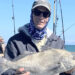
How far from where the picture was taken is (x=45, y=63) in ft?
13.1

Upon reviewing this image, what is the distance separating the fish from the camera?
12.8ft

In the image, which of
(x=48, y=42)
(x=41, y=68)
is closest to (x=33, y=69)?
(x=41, y=68)

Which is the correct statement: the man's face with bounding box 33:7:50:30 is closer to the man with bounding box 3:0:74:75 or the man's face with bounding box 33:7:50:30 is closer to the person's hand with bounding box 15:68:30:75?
the man with bounding box 3:0:74:75

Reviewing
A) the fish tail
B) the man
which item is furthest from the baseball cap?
the fish tail

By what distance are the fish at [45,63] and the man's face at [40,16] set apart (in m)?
0.48

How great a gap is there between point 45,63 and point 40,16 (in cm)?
78

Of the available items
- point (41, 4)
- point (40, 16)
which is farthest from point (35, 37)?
point (41, 4)

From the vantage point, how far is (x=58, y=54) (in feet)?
13.2

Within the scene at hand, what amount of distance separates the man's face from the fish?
484 millimetres

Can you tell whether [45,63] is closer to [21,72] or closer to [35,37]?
[21,72]

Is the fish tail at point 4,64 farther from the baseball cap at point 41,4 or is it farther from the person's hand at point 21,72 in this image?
the baseball cap at point 41,4

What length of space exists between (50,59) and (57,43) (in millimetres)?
563

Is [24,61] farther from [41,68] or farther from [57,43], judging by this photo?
[57,43]

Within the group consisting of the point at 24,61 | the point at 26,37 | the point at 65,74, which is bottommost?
the point at 65,74
